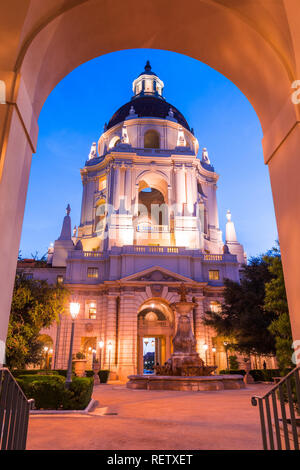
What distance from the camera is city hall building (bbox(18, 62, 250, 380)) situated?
127 feet

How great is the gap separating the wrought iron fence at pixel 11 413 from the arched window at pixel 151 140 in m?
53.6

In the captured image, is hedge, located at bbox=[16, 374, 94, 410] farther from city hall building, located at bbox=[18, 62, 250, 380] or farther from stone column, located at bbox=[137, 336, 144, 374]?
stone column, located at bbox=[137, 336, 144, 374]

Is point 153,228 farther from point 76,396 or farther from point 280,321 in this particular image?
point 280,321

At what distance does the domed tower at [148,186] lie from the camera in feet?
152

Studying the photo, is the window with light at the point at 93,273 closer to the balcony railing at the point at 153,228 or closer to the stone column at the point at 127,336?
the stone column at the point at 127,336

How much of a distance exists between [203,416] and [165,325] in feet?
105

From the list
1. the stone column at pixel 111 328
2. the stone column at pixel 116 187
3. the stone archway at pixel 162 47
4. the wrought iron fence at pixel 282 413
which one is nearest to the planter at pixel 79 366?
the stone column at pixel 111 328

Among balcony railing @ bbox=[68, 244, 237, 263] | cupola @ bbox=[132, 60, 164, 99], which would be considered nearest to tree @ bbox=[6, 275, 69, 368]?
balcony railing @ bbox=[68, 244, 237, 263]

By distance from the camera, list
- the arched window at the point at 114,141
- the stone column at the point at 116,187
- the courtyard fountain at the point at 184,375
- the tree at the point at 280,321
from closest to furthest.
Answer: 1. the tree at the point at 280,321
2. the courtyard fountain at the point at 184,375
3. the stone column at the point at 116,187
4. the arched window at the point at 114,141

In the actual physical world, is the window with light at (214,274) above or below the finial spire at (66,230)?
below

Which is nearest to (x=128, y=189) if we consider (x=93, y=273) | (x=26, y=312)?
(x=93, y=273)

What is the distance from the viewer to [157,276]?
39.1 meters

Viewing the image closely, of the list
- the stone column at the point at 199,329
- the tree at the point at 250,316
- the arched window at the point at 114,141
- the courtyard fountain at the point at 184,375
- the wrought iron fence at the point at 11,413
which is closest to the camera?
the wrought iron fence at the point at 11,413

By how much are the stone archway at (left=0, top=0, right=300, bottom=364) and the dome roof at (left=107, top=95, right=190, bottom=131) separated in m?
50.8
